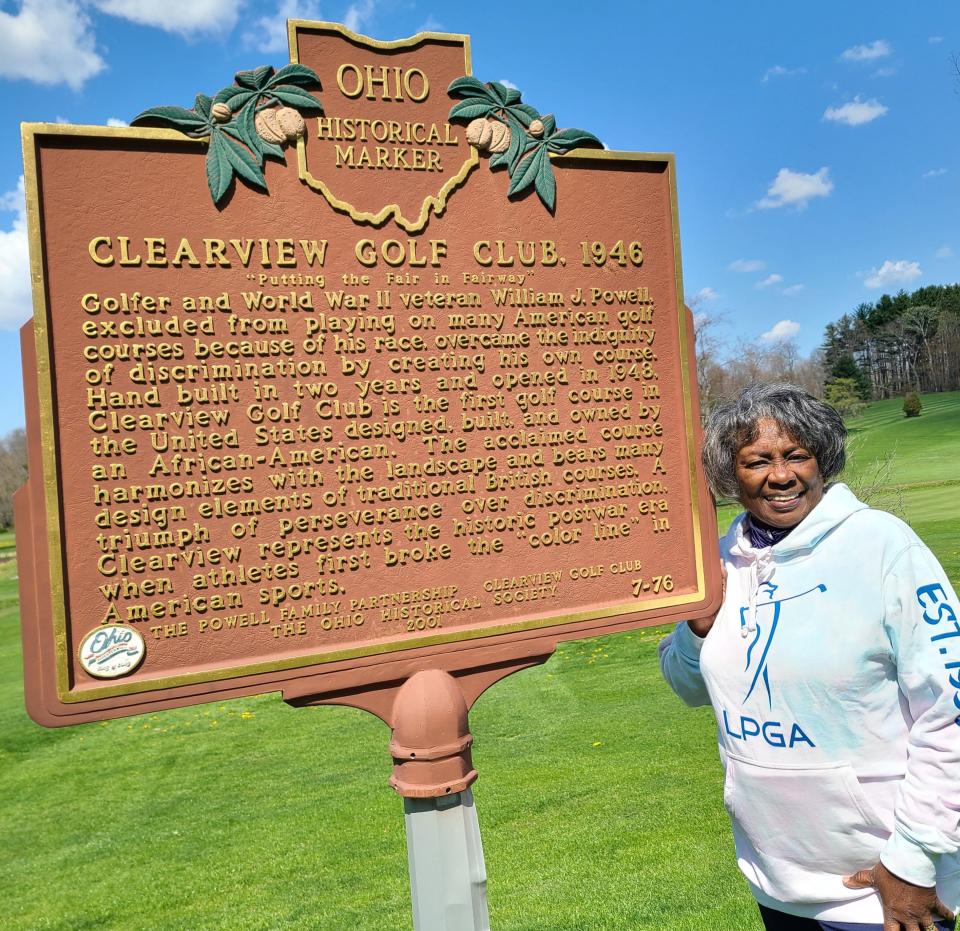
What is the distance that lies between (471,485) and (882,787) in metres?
1.66

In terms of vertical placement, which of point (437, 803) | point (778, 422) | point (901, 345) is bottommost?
point (437, 803)

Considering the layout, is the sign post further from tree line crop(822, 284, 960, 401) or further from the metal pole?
tree line crop(822, 284, 960, 401)

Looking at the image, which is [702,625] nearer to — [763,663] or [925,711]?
[763,663]

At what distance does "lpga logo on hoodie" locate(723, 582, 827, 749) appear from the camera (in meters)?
2.51

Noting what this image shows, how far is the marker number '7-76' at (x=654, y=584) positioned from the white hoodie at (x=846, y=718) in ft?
2.08

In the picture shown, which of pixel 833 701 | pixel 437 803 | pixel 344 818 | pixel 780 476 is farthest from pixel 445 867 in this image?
pixel 344 818

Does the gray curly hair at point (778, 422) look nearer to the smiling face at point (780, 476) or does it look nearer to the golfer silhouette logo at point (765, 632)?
the smiling face at point (780, 476)

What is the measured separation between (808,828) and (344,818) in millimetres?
4530

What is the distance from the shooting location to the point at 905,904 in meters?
2.27

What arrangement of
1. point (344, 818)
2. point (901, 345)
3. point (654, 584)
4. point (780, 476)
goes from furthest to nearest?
point (901, 345), point (344, 818), point (654, 584), point (780, 476)

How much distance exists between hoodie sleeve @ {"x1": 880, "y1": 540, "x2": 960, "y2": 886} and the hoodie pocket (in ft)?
0.33

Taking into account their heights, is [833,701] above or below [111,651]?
below

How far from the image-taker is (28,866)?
613cm

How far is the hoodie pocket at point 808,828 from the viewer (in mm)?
2395
